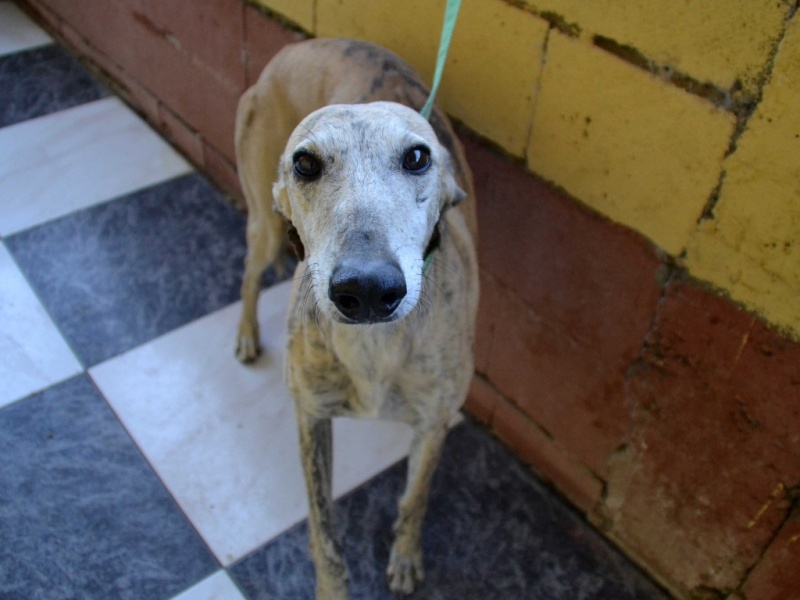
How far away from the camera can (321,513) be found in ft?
5.34

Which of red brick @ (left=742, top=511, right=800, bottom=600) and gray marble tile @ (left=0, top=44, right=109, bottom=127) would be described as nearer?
red brick @ (left=742, top=511, right=800, bottom=600)

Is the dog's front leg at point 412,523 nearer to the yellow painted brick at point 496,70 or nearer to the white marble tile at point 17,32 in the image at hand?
the yellow painted brick at point 496,70

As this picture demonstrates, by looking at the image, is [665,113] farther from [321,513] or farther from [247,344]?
[247,344]

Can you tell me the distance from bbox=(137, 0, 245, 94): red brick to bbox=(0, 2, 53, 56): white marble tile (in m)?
1.10

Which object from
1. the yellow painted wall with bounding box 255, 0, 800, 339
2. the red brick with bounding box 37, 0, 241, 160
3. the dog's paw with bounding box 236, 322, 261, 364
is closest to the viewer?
the yellow painted wall with bounding box 255, 0, 800, 339

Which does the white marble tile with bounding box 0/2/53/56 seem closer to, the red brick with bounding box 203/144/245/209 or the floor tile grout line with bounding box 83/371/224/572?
the red brick with bounding box 203/144/245/209

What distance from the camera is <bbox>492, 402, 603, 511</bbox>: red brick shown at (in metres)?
1.94

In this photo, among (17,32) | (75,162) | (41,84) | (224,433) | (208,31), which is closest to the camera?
(224,433)

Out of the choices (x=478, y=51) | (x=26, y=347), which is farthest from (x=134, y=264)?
(x=478, y=51)

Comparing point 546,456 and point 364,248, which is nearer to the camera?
point 364,248

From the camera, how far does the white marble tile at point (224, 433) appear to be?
6.25 feet

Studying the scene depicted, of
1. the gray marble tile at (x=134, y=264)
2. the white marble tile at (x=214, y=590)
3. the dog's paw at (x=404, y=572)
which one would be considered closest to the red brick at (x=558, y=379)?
the dog's paw at (x=404, y=572)

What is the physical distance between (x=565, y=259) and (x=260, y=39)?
120 centimetres

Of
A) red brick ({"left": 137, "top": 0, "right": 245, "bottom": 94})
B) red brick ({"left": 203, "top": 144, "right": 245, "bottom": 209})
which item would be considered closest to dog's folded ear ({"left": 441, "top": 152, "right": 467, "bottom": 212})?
red brick ({"left": 137, "top": 0, "right": 245, "bottom": 94})
